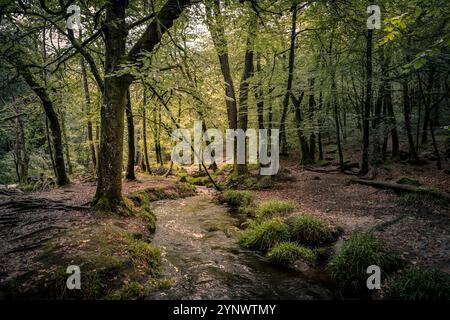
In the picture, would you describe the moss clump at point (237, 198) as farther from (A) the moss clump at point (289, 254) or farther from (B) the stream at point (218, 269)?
(A) the moss clump at point (289, 254)

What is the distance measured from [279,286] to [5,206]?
8749 mm

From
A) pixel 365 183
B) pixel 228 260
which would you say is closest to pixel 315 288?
pixel 228 260

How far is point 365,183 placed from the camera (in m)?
12.2

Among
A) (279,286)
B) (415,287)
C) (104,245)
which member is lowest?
(279,286)

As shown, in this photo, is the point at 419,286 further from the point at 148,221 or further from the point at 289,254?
the point at 148,221

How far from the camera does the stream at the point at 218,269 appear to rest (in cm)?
511

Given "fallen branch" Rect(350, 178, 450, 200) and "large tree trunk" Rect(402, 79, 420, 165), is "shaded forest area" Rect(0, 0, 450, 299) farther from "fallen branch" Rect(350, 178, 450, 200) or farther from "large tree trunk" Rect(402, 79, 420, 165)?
"large tree trunk" Rect(402, 79, 420, 165)

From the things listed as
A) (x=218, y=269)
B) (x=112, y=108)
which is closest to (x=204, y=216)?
(x=218, y=269)

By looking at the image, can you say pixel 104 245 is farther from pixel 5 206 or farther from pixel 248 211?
pixel 248 211

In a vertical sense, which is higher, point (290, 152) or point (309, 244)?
point (290, 152)

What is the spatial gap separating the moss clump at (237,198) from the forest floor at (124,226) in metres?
1.77

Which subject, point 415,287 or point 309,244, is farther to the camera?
point 309,244

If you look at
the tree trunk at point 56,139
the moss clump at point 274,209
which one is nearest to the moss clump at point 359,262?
the moss clump at point 274,209

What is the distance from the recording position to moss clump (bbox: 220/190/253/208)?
39.5 ft
